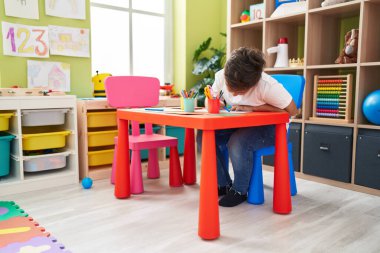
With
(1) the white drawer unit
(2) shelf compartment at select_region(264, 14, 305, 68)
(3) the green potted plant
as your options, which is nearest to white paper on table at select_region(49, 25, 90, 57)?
(1) the white drawer unit

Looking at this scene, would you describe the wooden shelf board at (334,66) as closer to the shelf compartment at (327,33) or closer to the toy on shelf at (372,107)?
the shelf compartment at (327,33)

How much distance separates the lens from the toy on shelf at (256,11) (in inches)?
114

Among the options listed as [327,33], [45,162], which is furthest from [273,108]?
[45,162]

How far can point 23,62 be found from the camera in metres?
2.59

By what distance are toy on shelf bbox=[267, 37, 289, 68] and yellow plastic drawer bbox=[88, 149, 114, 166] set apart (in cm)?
143

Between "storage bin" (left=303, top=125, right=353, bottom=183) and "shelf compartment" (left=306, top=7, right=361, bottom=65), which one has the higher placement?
"shelf compartment" (left=306, top=7, right=361, bottom=65)

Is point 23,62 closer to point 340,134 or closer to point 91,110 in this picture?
point 91,110

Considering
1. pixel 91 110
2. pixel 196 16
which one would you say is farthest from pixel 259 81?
pixel 196 16

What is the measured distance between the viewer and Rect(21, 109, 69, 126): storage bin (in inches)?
90.4

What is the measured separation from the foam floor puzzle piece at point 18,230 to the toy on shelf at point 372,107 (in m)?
1.90

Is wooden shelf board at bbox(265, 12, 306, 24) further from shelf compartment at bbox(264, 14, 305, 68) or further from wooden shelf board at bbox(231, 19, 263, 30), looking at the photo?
wooden shelf board at bbox(231, 19, 263, 30)

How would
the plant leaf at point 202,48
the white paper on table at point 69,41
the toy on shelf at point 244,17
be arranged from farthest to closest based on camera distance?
the plant leaf at point 202,48, the toy on shelf at point 244,17, the white paper on table at point 69,41

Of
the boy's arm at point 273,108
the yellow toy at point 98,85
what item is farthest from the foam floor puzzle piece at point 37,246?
the yellow toy at point 98,85

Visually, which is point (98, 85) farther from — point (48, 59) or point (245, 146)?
point (245, 146)
